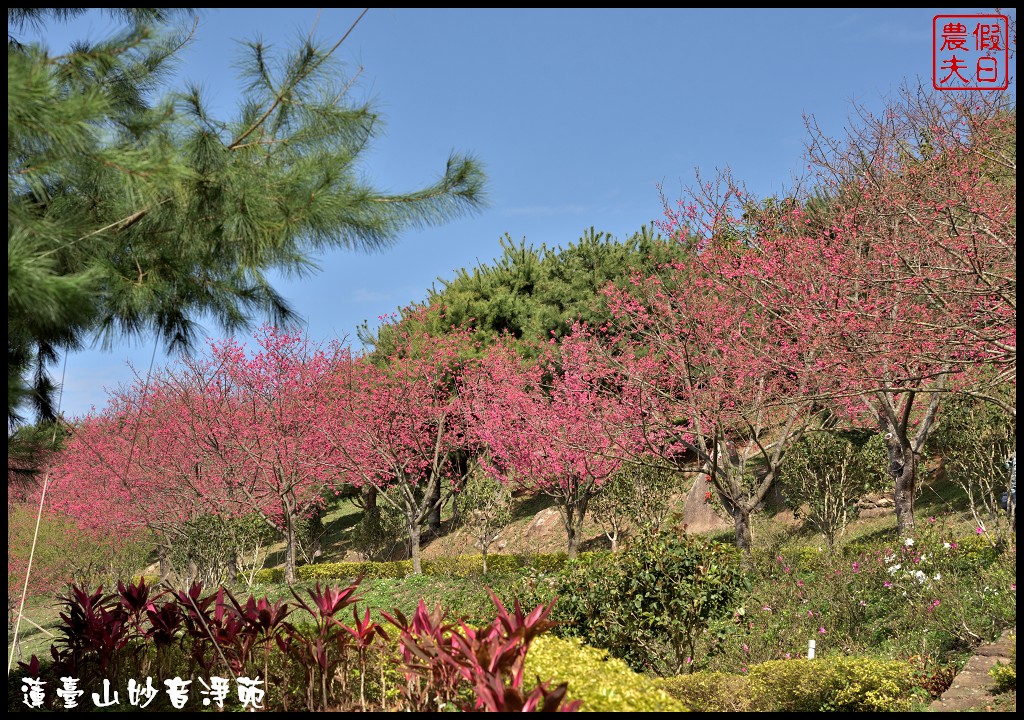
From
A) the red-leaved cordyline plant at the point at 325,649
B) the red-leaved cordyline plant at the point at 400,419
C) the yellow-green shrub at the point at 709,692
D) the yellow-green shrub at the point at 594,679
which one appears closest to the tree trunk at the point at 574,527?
the red-leaved cordyline plant at the point at 400,419

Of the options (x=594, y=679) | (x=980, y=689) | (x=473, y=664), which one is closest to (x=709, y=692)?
(x=594, y=679)

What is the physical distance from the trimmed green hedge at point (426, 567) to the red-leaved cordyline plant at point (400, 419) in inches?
22.4

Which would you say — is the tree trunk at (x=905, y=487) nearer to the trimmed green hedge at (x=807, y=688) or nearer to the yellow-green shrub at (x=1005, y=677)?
the yellow-green shrub at (x=1005, y=677)

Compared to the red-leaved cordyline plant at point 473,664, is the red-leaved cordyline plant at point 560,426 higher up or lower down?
higher up

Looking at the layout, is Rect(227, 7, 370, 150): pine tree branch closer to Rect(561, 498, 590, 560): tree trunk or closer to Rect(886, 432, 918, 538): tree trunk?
Rect(886, 432, 918, 538): tree trunk

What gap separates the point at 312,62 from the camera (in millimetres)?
4781

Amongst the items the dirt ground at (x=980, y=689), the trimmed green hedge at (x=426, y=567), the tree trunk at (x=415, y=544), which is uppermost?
the dirt ground at (x=980, y=689)

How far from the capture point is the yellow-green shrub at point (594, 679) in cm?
379

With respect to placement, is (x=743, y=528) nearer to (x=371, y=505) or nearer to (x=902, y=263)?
(x=902, y=263)

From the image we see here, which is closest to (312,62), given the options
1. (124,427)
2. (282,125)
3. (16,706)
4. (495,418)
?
(282,125)

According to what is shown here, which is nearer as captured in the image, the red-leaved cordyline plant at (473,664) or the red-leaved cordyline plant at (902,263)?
the red-leaved cordyline plant at (473,664)

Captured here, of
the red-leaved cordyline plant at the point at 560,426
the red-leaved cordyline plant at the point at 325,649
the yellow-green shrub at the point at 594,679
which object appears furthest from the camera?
the red-leaved cordyline plant at the point at 560,426

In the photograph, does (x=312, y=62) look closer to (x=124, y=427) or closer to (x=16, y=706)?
(x=16, y=706)

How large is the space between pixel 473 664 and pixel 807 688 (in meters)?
2.85
